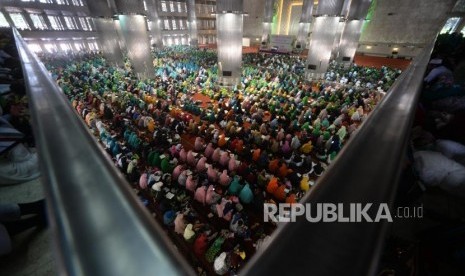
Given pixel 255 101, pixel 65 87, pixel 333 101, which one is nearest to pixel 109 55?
pixel 65 87

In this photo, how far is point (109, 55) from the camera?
20.4 metres

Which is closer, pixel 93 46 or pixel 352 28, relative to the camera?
pixel 352 28

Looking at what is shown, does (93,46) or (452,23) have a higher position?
(452,23)

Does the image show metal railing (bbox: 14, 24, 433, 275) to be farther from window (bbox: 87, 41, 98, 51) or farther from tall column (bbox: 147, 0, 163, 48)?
window (bbox: 87, 41, 98, 51)

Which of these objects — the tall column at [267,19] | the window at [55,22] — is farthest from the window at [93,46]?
the tall column at [267,19]

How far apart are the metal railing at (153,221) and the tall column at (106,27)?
72.0 ft

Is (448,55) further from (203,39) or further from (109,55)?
(203,39)

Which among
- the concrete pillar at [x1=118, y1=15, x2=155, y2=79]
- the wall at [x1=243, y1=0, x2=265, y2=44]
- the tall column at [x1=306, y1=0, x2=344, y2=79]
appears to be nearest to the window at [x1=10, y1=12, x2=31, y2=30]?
the concrete pillar at [x1=118, y1=15, x2=155, y2=79]

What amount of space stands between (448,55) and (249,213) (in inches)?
265

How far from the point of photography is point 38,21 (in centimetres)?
2422

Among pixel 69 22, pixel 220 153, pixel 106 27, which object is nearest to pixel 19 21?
pixel 69 22

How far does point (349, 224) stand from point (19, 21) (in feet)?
110

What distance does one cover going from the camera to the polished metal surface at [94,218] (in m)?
0.41

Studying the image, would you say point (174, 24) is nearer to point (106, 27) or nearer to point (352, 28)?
point (106, 27)
